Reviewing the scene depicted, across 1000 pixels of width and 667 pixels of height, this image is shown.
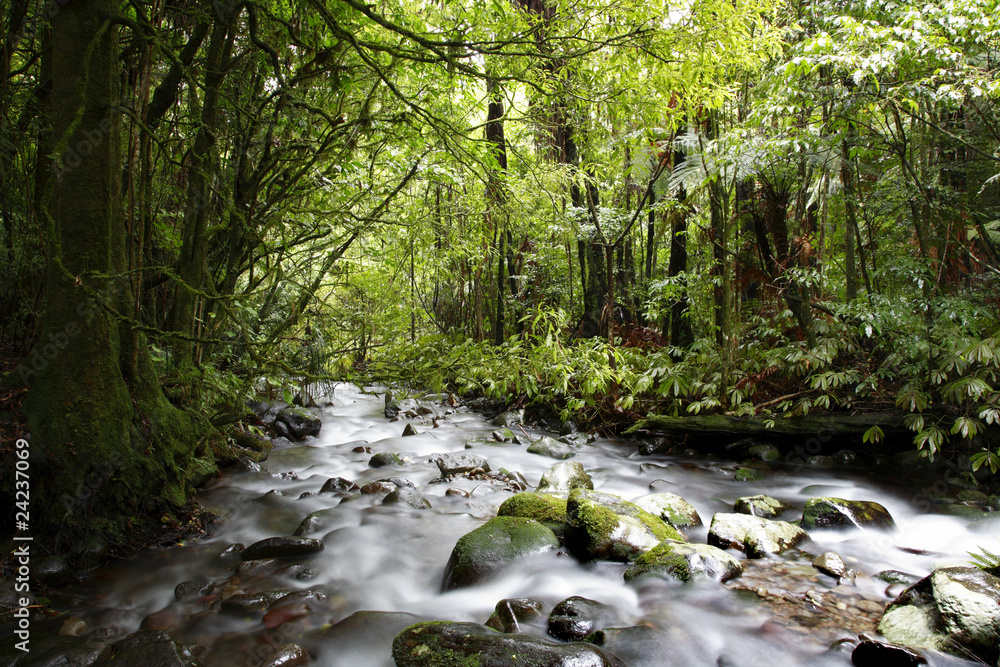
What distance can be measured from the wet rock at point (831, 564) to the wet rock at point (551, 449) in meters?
3.48

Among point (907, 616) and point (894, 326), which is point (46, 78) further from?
point (894, 326)

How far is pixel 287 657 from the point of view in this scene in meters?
2.51

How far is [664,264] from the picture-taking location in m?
14.1

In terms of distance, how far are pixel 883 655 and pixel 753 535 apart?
1.27 metres

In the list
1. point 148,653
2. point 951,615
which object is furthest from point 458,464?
point 951,615

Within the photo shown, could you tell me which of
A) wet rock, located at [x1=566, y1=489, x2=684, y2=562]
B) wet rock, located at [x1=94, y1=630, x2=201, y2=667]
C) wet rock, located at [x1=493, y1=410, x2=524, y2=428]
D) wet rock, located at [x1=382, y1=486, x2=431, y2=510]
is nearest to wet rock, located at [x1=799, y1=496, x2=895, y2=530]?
wet rock, located at [x1=566, y1=489, x2=684, y2=562]

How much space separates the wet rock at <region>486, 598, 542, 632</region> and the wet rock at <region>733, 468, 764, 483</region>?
3.46m

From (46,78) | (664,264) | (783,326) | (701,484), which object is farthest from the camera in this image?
(664,264)

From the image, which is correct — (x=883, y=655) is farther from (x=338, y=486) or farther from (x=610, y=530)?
(x=338, y=486)

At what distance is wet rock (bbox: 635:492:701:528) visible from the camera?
422cm

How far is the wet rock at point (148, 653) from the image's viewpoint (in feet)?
7.33

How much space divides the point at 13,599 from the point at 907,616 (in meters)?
4.53

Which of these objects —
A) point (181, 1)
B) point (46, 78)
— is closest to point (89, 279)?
point (46, 78)

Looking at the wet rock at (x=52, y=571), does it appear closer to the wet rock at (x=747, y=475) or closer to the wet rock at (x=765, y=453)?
the wet rock at (x=747, y=475)
